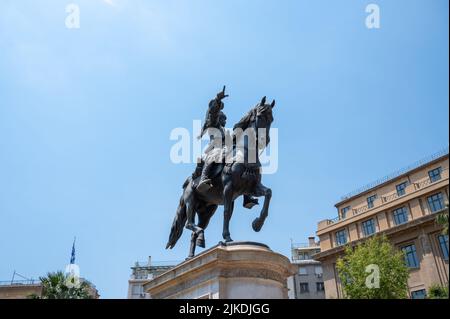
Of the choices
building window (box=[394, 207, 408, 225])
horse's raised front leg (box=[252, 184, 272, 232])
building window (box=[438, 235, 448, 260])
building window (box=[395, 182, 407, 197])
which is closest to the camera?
horse's raised front leg (box=[252, 184, 272, 232])

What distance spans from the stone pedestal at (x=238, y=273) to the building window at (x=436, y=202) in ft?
129

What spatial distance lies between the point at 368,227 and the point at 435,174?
31.6 feet

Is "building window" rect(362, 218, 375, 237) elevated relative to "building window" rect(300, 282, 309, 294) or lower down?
elevated

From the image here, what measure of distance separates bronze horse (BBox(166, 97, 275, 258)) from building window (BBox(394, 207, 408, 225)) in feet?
134

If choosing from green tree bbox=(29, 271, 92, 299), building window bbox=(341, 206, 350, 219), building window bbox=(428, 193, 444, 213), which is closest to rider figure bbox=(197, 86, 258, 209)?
green tree bbox=(29, 271, 92, 299)

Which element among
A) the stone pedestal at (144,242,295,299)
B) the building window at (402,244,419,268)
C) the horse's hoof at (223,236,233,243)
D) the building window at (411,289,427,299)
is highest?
the building window at (402,244,419,268)

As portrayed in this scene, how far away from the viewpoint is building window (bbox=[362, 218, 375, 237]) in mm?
49375

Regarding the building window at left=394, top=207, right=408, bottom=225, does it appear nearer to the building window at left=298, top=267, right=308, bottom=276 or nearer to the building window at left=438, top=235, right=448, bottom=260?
the building window at left=438, top=235, right=448, bottom=260

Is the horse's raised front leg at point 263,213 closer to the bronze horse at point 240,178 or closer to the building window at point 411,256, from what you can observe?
the bronze horse at point 240,178

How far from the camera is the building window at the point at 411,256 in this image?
44.9 m


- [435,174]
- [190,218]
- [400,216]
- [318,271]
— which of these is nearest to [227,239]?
[190,218]

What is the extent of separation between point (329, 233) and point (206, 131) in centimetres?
4657
